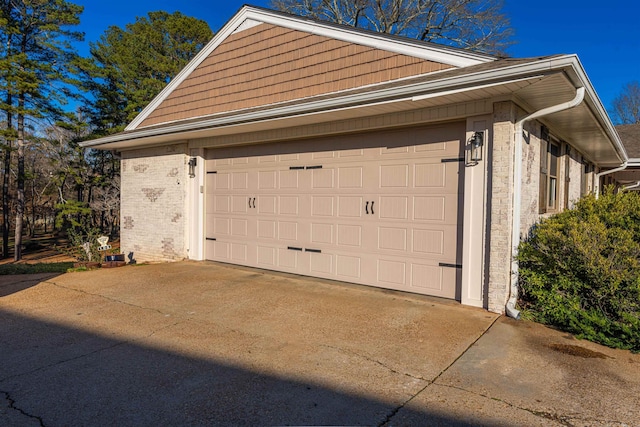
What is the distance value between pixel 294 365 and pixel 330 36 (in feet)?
17.8

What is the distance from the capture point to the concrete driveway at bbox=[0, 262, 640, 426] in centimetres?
267

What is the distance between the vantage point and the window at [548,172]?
20.2ft

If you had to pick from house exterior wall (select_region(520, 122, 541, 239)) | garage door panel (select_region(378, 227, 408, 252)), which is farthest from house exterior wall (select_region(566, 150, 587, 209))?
garage door panel (select_region(378, 227, 408, 252))

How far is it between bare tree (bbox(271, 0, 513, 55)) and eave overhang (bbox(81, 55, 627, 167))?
12.7 m

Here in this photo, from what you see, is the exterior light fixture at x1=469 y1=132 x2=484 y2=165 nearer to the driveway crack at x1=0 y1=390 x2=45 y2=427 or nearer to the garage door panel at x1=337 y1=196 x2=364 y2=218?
the garage door panel at x1=337 y1=196 x2=364 y2=218

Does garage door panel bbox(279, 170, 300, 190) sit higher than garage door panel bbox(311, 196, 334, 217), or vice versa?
garage door panel bbox(279, 170, 300, 190)

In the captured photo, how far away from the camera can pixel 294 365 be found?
341 cm

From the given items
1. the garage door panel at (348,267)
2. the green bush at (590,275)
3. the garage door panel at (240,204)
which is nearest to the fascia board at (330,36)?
the green bush at (590,275)

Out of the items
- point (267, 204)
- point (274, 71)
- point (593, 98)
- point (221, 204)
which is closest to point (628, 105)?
point (593, 98)

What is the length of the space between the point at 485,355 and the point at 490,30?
19210 mm

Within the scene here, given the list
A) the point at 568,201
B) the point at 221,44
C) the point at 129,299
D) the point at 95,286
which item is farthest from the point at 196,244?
the point at 568,201

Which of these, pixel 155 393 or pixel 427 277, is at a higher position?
pixel 427 277

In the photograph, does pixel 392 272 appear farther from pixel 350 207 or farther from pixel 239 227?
pixel 239 227

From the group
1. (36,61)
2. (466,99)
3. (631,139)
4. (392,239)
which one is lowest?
(392,239)
